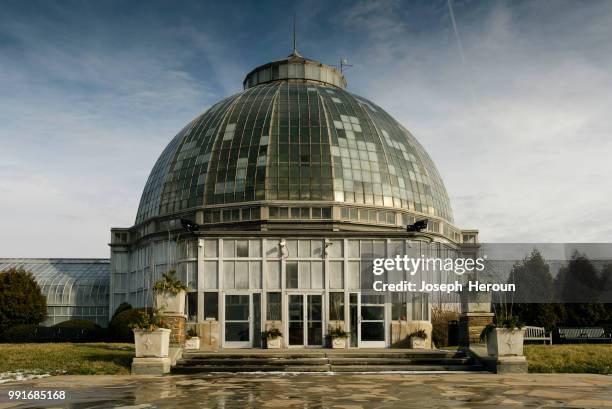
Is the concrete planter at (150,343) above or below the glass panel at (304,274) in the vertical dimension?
below

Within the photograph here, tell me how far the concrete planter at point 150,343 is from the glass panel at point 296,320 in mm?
12434

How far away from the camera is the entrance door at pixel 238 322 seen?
1506 inches

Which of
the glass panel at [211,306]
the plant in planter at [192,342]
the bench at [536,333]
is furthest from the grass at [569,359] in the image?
the glass panel at [211,306]

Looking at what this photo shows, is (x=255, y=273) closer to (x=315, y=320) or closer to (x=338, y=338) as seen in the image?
(x=315, y=320)

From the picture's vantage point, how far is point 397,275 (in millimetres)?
40250

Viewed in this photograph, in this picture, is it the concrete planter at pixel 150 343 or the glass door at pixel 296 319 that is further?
the glass door at pixel 296 319

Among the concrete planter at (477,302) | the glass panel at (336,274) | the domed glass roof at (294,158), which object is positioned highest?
the domed glass roof at (294,158)

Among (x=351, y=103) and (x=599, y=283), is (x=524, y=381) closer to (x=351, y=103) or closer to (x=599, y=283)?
(x=351, y=103)

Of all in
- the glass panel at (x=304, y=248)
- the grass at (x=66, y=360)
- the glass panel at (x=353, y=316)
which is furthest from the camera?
the glass panel at (x=304, y=248)

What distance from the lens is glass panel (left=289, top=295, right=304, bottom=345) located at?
3859cm

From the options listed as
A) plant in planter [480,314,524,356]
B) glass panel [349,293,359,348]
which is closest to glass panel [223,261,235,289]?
glass panel [349,293,359,348]

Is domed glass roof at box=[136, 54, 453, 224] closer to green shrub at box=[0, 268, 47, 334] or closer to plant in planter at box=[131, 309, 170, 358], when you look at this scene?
green shrub at box=[0, 268, 47, 334]

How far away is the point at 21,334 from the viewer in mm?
49312

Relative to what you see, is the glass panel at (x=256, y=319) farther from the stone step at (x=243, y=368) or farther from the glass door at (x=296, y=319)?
the stone step at (x=243, y=368)
